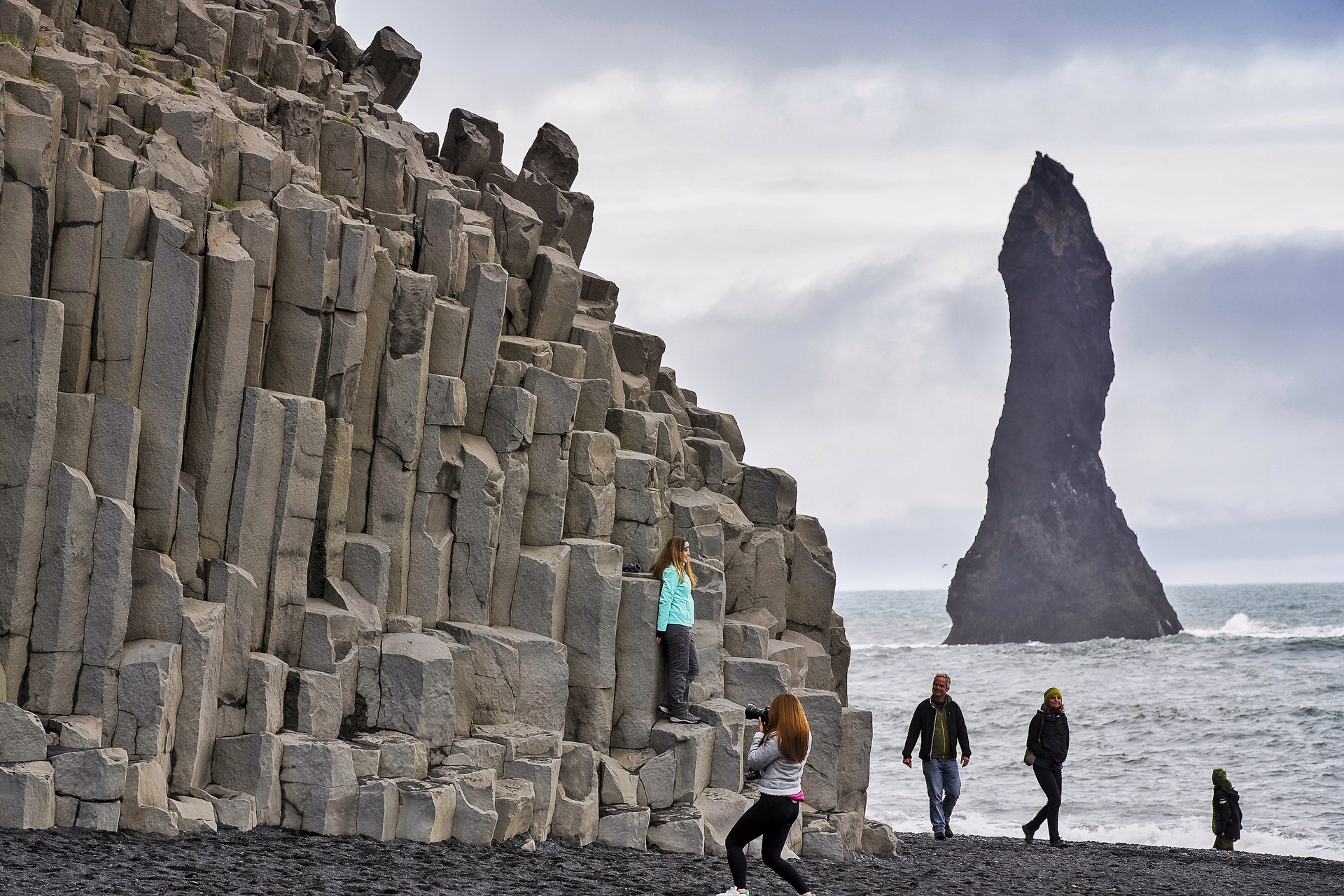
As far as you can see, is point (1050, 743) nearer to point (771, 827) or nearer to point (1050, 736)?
point (1050, 736)

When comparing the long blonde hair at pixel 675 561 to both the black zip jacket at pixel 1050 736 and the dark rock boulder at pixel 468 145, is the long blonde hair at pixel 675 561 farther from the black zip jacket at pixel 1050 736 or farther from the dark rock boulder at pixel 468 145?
the dark rock boulder at pixel 468 145

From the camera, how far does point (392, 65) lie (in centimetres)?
2578

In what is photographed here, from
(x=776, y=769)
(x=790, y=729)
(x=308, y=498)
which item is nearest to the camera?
(x=790, y=729)

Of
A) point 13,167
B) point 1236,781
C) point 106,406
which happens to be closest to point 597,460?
point 106,406

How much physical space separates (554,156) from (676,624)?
12342 mm

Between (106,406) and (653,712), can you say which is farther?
(653,712)

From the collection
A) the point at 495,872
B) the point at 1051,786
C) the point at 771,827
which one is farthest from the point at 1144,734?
the point at 771,827

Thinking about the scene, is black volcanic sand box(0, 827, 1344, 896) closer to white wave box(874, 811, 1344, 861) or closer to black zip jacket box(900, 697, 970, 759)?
black zip jacket box(900, 697, 970, 759)

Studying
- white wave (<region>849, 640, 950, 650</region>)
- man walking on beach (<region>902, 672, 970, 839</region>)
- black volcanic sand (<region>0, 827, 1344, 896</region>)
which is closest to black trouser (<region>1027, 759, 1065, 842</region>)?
black volcanic sand (<region>0, 827, 1344, 896</region>)

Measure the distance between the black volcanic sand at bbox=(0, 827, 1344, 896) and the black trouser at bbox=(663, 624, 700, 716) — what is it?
2305 millimetres

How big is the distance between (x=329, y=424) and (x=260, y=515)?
1570 mm

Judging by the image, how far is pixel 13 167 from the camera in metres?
13.6

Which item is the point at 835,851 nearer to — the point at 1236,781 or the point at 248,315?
the point at 248,315

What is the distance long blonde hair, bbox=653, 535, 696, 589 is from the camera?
59.6 ft
